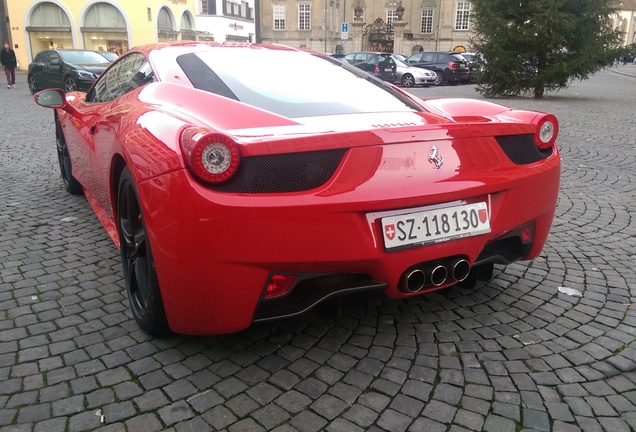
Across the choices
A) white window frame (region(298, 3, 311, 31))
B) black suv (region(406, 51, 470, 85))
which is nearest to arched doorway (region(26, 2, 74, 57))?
black suv (region(406, 51, 470, 85))

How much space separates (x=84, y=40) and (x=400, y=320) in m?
42.5

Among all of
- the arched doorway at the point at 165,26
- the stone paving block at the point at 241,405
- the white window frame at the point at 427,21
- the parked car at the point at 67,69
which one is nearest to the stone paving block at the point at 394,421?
the stone paving block at the point at 241,405

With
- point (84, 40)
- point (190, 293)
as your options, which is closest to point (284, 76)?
point (190, 293)

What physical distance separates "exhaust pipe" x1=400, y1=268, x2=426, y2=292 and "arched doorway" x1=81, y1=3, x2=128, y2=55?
40.8m

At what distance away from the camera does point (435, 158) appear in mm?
2258

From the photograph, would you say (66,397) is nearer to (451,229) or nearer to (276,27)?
(451,229)

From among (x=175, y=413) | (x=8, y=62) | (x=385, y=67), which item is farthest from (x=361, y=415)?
(x=8, y=62)

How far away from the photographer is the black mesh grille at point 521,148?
2.54 metres

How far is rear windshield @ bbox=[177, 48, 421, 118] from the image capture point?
2625mm

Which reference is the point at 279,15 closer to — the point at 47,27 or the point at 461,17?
the point at 461,17

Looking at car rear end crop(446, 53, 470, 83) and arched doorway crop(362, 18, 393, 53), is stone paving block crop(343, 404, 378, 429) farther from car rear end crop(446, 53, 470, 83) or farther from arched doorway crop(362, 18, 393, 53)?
arched doorway crop(362, 18, 393, 53)

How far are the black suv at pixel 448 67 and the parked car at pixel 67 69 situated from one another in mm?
13608

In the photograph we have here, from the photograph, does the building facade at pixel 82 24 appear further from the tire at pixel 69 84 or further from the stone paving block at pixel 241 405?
the stone paving block at pixel 241 405

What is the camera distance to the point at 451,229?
229cm
